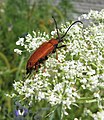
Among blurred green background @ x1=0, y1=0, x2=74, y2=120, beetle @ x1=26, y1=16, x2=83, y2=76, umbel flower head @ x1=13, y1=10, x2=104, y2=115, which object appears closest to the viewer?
umbel flower head @ x1=13, y1=10, x2=104, y2=115

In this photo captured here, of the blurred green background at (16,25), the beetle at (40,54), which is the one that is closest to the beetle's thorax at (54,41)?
the beetle at (40,54)

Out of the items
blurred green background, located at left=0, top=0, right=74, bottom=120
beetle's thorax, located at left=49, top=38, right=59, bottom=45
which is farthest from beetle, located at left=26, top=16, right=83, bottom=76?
blurred green background, located at left=0, top=0, right=74, bottom=120

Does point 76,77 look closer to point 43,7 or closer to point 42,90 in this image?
point 42,90

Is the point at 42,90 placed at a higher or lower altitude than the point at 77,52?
lower

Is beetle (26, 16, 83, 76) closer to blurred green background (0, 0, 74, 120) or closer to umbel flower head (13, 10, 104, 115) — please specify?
umbel flower head (13, 10, 104, 115)

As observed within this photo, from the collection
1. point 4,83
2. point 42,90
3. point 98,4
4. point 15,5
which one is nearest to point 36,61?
point 42,90

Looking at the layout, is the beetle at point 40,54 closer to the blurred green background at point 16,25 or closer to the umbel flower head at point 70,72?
the umbel flower head at point 70,72
